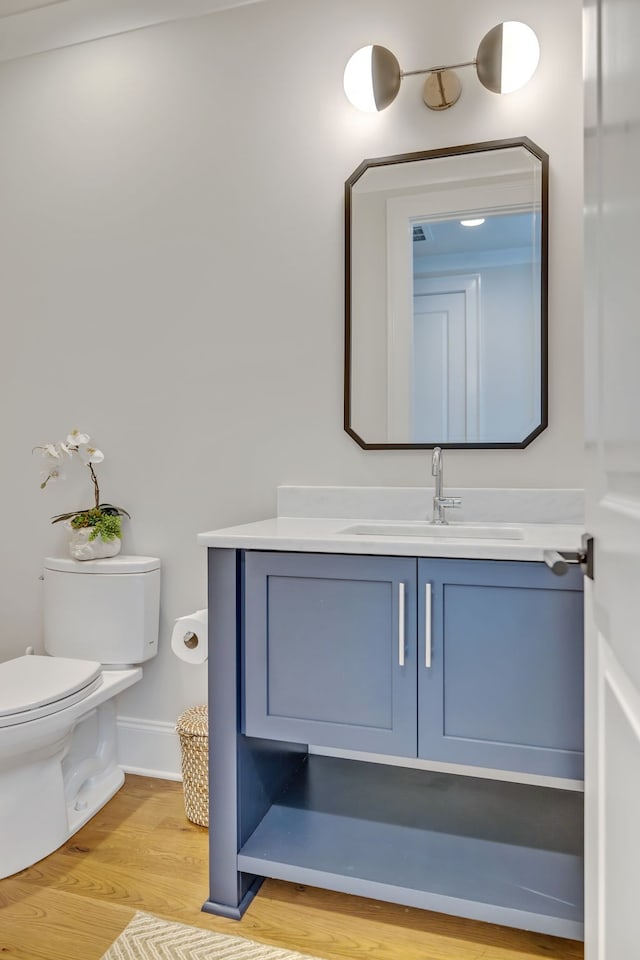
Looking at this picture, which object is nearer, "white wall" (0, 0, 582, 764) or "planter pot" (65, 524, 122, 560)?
"white wall" (0, 0, 582, 764)

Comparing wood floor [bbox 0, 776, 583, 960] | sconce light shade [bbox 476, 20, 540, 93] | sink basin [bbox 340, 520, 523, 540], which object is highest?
sconce light shade [bbox 476, 20, 540, 93]

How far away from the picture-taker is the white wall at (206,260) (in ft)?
6.04

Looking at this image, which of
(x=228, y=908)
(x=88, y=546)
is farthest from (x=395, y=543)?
(x=88, y=546)

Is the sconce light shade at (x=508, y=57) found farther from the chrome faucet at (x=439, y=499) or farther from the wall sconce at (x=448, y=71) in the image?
the chrome faucet at (x=439, y=499)

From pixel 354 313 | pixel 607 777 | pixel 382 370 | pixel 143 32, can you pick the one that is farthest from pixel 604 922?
pixel 143 32

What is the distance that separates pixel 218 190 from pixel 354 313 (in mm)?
645

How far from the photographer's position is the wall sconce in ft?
5.74

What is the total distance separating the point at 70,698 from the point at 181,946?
645 millimetres

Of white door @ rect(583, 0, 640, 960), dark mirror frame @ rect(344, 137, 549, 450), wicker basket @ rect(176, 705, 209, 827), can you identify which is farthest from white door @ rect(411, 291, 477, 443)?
wicker basket @ rect(176, 705, 209, 827)

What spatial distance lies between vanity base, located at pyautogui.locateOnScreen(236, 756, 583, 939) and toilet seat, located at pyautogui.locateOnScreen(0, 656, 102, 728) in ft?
1.96

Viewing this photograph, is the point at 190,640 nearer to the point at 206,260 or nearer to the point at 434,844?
the point at 434,844

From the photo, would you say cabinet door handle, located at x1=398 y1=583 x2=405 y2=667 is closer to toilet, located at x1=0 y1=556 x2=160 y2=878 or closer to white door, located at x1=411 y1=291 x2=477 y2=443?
white door, located at x1=411 y1=291 x2=477 y2=443

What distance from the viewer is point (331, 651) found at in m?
1.43

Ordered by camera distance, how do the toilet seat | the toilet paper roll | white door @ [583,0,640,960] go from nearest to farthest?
white door @ [583,0,640,960] < the toilet seat < the toilet paper roll
